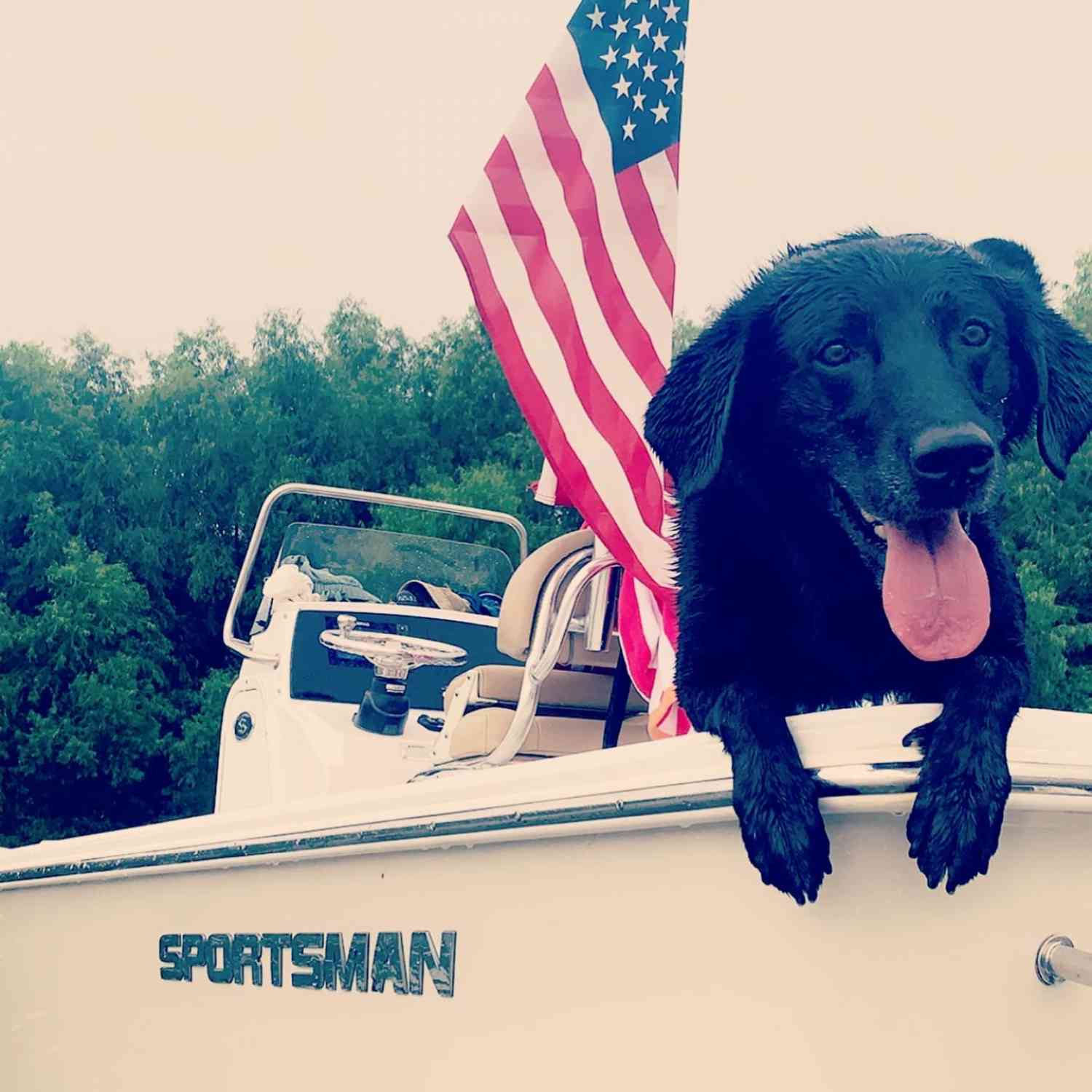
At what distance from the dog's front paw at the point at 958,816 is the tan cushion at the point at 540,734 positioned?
182cm

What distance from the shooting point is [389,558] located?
216 inches

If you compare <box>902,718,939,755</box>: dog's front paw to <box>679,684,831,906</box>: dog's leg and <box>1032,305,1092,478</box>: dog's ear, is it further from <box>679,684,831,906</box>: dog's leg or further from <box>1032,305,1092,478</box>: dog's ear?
<box>1032,305,1092,478</box>: dog's ear

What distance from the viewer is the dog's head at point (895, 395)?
1.68 m

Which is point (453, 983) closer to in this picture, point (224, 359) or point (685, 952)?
point (685, 952)

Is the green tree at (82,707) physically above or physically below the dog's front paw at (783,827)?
below

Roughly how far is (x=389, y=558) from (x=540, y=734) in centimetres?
199

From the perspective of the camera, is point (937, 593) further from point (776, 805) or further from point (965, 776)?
point (776, 805)

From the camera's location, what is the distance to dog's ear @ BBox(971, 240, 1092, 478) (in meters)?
1.89

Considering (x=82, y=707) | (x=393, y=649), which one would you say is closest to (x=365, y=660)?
(x=393, y=649)

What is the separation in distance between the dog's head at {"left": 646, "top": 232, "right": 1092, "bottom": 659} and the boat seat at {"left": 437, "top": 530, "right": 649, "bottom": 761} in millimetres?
1501

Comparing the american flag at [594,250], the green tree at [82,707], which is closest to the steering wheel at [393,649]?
the american flag at [594,250]

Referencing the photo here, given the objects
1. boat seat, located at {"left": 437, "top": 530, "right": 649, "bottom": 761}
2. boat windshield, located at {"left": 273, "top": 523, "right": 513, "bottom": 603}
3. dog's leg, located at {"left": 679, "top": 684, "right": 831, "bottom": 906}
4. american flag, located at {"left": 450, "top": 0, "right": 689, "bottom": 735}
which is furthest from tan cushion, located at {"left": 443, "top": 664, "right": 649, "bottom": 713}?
dog's leg, located at {"left": 679, "top": 684, "right": 831, "bottom": 906}

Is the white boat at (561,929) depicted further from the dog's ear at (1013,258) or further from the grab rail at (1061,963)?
the dog's ear at (1013,258)

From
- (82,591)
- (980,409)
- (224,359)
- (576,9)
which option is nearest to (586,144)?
(576,9)
